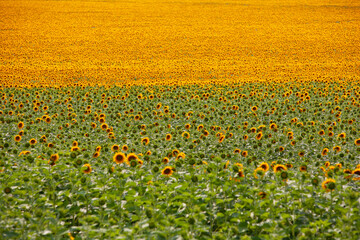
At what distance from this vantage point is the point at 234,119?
10.7 m

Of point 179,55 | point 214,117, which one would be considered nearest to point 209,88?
point 214,117

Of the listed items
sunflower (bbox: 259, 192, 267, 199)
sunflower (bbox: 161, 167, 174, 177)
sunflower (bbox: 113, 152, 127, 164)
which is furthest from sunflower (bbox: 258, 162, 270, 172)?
sunflower (bbox: 113, 152, 127, 164)

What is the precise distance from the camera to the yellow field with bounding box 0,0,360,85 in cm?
2077

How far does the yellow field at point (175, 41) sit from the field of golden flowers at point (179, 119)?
18cm

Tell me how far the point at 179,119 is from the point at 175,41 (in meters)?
19.8

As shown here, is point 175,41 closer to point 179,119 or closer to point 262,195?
point 179,119

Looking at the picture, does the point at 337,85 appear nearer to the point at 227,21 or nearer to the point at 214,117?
the point at 214,117

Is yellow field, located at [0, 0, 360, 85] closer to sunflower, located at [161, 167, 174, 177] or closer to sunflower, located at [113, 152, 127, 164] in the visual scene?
sunflower, located at [113, 152, 127, 164]

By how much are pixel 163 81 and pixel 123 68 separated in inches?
172

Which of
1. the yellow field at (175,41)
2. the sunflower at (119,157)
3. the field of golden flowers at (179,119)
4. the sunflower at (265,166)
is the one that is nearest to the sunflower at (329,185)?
the field of golden flowers at (179,119)

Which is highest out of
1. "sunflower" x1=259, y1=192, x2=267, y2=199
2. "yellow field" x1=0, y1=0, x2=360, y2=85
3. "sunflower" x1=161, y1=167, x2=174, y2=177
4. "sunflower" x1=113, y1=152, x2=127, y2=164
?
"yellow field" x1=0, y1=0, x2=360, y2=85

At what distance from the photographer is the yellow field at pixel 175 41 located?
68.1 ft

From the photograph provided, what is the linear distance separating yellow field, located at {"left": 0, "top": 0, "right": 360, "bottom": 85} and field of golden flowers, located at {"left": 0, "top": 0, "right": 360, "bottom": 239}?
179 millimetres

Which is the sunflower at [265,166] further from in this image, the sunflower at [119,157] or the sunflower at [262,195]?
the sunflower at [119,157]
